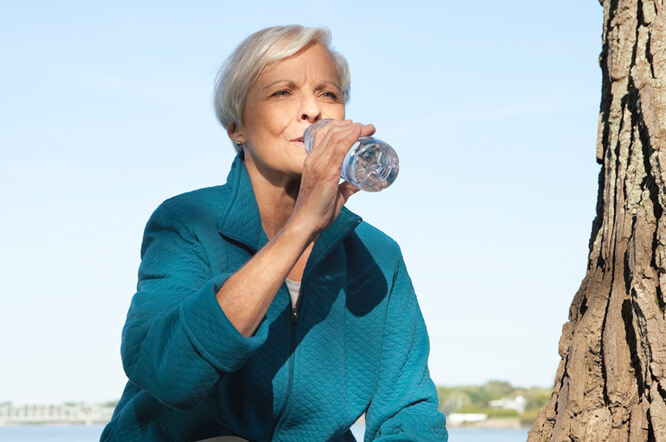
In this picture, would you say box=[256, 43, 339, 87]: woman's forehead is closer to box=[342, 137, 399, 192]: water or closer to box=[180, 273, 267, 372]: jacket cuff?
box=[342, 137, 399, 192]: water

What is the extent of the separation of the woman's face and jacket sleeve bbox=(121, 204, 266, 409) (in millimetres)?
384

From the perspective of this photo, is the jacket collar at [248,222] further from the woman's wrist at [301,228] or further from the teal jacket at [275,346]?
the woman's wrist at [301,228]

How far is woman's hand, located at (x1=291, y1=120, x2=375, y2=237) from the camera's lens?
163 centimetres

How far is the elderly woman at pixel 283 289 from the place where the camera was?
1.63 metres

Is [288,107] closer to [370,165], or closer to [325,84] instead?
[325,84]

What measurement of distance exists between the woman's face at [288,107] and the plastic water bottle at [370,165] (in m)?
0.18

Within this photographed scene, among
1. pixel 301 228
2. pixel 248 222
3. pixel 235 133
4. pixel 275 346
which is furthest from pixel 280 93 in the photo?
pixel 275 346

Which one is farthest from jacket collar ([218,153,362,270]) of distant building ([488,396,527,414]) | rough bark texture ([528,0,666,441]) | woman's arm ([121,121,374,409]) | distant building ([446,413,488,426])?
distant building ([446,413,488,426])

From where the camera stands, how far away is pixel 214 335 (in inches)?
60.1

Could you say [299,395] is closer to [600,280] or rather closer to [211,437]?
[211,437]

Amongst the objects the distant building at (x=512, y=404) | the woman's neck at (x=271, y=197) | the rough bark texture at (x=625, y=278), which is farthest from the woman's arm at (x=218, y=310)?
the distant building at (x=512, y=404)

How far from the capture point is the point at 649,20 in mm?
2238

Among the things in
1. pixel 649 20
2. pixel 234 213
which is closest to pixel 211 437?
pixel 234 213

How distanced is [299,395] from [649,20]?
1.45 metres
